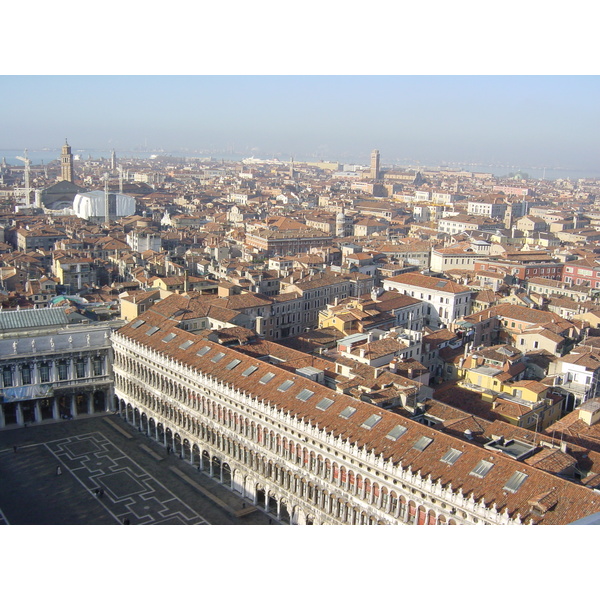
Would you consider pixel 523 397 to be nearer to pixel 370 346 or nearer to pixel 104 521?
pixel 370 346

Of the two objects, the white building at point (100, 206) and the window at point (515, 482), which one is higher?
the white building at point (100, 206)

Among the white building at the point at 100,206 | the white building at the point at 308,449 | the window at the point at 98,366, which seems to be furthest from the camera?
the white building at the point at 100,206

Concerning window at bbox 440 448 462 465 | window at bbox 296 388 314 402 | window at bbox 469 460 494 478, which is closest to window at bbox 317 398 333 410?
window at bbox 296 388 314 402

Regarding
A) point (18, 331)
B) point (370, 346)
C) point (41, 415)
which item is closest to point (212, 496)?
point (370, 346)

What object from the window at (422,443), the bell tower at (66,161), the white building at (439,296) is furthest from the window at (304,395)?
the bell tower at (66,161)

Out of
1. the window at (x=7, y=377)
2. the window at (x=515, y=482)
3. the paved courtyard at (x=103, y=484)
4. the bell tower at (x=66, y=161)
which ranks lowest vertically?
the paved courtyard at (x=103, y=484)

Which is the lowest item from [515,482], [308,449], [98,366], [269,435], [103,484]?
[103,484]

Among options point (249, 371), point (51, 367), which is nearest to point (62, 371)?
point (51, 367)

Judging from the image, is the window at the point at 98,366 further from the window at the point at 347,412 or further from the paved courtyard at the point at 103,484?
the window at the point at 347,412

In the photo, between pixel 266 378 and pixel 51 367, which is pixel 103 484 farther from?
pixel 51 367
